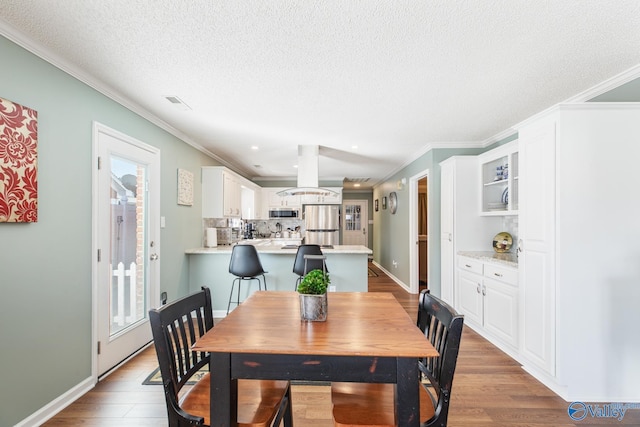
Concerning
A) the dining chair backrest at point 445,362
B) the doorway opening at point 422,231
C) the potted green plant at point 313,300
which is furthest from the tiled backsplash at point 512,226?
the potted green plant at point 313,300

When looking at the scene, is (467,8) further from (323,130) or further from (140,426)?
(140,426)

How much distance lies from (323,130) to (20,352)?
311cm

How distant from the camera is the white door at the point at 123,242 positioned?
2.35 m

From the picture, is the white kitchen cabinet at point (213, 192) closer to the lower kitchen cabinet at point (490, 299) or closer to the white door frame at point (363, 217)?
the lower kitchen cabinet at point (490, 299)

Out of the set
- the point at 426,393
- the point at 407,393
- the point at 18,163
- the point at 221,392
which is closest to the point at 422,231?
the point at 426,393

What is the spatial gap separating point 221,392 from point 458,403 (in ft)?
5.81

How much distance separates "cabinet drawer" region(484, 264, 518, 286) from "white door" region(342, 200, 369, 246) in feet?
19.8

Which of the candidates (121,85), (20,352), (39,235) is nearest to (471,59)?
(121,85)

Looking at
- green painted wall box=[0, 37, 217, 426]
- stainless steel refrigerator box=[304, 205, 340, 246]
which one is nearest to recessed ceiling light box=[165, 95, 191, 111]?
green painted wall box=[0, 37, 217, 426]

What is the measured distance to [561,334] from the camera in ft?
6.94

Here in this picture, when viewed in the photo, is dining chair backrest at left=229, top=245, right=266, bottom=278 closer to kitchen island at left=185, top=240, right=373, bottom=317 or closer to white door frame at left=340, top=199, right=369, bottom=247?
kitchen island at left=185, top=240, right=373, bottom=317

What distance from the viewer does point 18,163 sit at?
5.58ft

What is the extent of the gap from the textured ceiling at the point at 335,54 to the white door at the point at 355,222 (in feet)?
20.0

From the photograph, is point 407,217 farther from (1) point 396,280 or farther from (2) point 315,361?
(2) point 315,361
